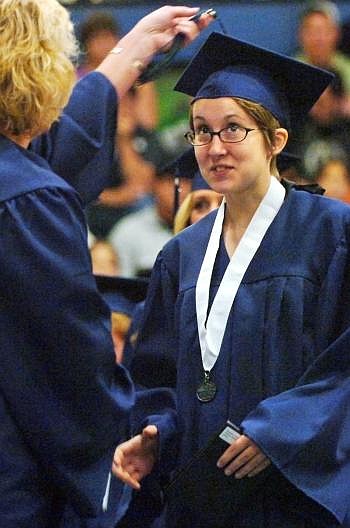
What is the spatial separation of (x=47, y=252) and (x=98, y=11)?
14.2 feet

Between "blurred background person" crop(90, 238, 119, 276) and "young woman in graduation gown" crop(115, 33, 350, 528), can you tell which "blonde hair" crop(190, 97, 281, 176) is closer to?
"young woman in graduation gown" crop(115, 33, 350, 528)

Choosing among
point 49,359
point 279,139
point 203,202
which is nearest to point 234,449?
point 49,359

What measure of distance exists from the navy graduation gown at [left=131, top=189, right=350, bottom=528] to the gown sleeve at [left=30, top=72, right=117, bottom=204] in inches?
17.9

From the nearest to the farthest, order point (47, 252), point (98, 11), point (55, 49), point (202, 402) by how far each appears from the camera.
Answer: point (47, 252)
point (55, 49)
point (202, 402)
point (98, 11)

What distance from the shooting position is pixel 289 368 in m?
2.72

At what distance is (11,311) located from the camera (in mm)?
2494

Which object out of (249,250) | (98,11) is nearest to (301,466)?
(249,250)

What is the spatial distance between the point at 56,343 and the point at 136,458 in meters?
0.59

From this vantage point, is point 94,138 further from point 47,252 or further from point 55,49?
point 47,252

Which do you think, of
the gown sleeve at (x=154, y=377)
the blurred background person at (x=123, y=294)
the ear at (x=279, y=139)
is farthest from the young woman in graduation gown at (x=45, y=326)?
the blurred background person at (x=123, y=294)

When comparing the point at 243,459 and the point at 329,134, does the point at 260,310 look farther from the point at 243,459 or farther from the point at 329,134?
the point at 329,134

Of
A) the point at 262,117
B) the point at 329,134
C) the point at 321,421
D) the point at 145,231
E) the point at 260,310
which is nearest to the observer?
the point at 321,421

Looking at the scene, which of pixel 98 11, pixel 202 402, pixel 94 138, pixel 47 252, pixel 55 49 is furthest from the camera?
pixel 98 11

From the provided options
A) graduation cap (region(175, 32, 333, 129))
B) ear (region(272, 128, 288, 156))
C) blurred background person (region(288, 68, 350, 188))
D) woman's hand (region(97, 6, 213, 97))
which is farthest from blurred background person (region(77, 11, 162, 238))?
ear (region(272, 128, 288, 156))
